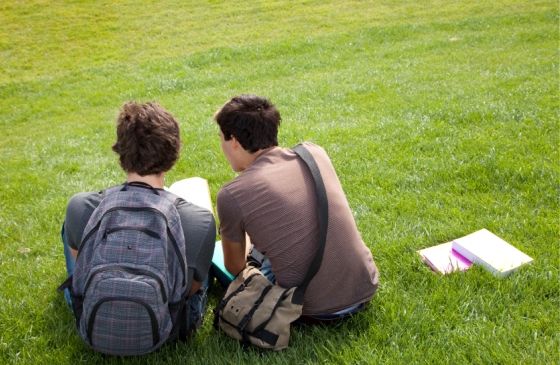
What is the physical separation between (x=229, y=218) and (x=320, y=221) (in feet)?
1.81

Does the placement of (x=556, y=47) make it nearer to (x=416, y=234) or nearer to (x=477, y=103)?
(x=477, y=103)

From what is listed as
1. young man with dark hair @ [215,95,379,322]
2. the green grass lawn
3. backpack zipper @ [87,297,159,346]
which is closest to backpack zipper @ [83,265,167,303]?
backpack zipper @ [87,297,159,346]

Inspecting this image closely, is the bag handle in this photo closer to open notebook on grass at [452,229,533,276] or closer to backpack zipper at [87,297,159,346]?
backpack zipper at [87,297,159,346]

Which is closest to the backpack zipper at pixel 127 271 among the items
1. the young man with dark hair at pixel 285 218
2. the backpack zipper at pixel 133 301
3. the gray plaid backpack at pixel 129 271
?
the gray plaid backpack at pixel 129 271

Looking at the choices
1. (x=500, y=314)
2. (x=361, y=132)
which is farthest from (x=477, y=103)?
(x=500, y=314)

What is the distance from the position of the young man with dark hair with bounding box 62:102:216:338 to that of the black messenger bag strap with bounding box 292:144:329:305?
60cm

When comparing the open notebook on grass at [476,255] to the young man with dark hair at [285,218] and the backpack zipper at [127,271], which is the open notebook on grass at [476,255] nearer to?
the young man with dark hair at [285,218]

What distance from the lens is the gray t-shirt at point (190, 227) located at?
3.12 metres

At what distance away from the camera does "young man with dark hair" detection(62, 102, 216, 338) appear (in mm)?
3104

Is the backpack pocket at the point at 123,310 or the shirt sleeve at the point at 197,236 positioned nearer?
the backpack pocket at the point at 123,310

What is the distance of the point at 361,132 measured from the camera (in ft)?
23.1

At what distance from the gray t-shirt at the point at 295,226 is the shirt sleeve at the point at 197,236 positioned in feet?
0.36

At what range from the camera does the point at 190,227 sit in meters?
3.12

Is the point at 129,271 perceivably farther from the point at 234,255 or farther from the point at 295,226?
the point at 295,226
